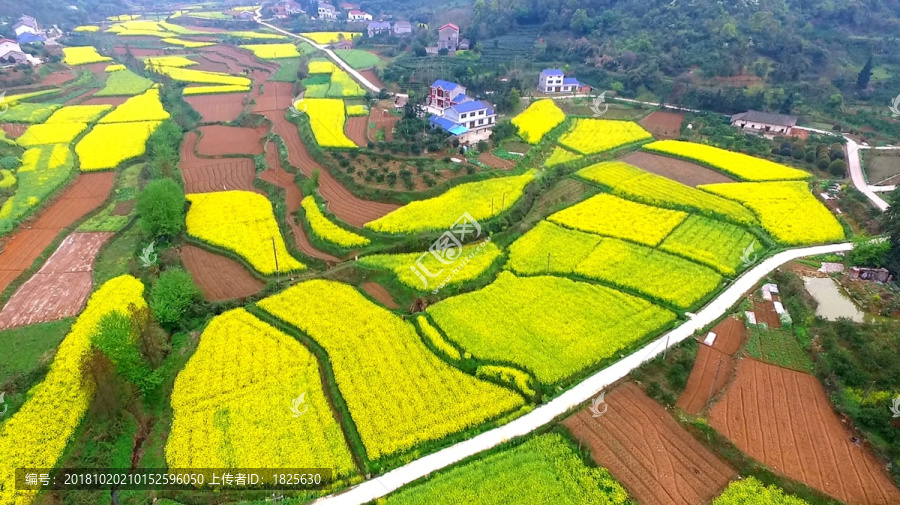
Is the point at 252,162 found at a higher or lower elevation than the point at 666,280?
lower

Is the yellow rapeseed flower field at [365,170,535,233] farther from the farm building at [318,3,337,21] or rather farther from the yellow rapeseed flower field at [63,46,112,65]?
the farm building at [318,3,337,21]

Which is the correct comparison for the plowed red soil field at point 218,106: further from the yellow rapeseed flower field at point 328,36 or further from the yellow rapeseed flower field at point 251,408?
the yellow rapeseed flower field at point 251,408

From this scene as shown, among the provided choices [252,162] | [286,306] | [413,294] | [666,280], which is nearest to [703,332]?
[666,280]

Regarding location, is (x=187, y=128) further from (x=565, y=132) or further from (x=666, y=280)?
(x=666, y=280)

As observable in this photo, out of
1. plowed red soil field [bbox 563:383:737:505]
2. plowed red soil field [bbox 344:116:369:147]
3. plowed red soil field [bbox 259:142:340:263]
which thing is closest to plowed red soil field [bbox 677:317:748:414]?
plowed red soil field [bbox 563:383:737:505]

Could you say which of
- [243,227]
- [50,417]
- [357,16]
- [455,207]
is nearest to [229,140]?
[243,227]
